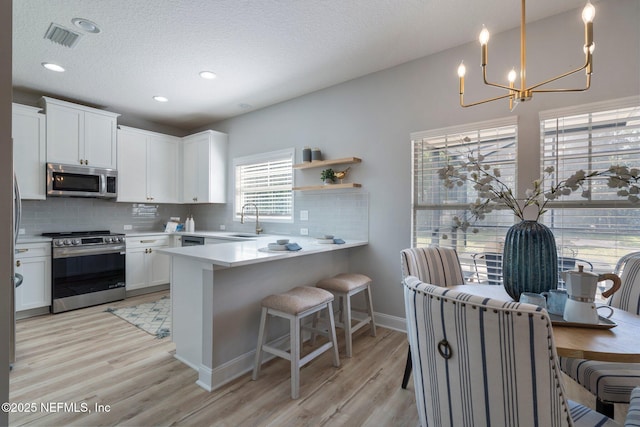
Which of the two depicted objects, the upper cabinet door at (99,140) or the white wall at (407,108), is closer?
the white wall at (407,108)

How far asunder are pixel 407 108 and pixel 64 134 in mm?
4091

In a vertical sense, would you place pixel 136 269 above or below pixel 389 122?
below

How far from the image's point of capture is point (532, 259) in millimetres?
1404

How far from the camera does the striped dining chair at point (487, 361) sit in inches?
29.8

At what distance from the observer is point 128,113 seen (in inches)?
179

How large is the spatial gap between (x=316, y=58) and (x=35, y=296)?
3946mm

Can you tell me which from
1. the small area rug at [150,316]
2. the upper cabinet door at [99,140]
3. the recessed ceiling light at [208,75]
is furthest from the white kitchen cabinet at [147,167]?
the recessed ceiling light at [208,75]

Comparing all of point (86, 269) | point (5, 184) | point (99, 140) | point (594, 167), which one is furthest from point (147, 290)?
point (594, 167)

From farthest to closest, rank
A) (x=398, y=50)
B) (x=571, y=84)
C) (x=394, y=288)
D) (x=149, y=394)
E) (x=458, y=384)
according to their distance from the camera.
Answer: (x=394, y=288), (x=398, y=50), (x=571, y=84), (x=149, y=394), (x=458, y=384)

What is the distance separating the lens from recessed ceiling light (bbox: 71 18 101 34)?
2.31m

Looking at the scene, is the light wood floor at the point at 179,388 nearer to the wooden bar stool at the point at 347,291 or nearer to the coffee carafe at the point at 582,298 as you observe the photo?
the wooden bar stool at the point at 347,291

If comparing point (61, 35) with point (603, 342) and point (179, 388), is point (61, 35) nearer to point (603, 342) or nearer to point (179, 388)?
point (179, 388)

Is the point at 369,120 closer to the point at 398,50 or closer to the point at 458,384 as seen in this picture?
the point at 398,50

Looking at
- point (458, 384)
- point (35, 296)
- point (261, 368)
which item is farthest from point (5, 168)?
point (35, 296)
